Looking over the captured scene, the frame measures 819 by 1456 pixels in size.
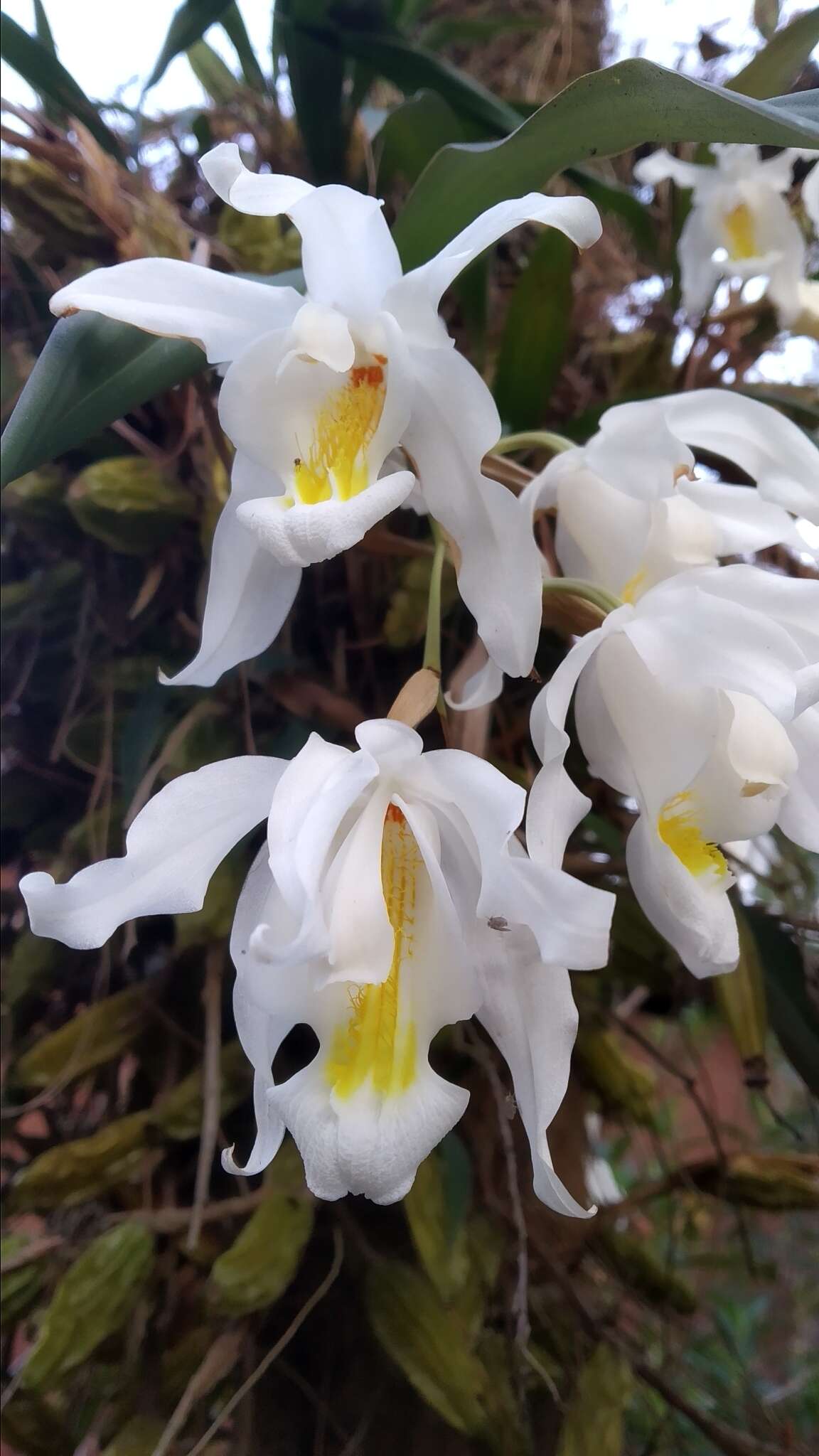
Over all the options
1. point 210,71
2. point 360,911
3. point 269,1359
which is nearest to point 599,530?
point 360,911

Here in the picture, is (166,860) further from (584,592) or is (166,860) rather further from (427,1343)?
(427,1343)

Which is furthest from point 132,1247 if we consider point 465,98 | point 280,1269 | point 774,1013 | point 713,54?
point 713,54

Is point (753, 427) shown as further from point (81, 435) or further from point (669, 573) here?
point (81, 435)

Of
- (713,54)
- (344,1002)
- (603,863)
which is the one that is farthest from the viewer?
(713,54)

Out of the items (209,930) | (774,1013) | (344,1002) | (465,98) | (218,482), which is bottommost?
(774,1013)

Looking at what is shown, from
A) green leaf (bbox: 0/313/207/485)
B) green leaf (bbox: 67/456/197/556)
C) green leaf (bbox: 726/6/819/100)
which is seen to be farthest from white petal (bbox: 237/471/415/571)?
green leaf (bbox: 726/6/819/100)

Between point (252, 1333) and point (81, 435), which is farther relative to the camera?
point (252, 1333)
